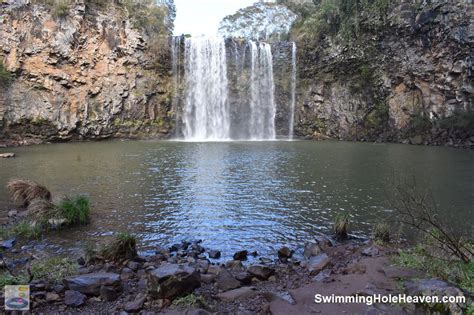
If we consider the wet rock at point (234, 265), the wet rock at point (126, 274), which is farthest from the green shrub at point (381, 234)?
the wet rock at point (126, 274)

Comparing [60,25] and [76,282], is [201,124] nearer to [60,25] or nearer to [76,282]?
[60,25]

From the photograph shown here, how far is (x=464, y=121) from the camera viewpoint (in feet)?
102

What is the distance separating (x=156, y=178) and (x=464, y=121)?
89.1 feet

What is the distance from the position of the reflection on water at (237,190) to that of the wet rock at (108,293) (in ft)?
10.6

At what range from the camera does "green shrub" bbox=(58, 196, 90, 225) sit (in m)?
10.1

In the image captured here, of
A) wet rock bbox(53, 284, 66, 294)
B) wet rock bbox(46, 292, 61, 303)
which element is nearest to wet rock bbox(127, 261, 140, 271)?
wet rock bbox(53, 284, 66, 294)

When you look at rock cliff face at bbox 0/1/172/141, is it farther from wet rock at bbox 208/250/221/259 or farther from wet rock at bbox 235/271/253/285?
wet rock at bbox 235/271/253/285

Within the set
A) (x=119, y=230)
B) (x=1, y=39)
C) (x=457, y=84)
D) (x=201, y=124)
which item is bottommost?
(x=119, y=230)

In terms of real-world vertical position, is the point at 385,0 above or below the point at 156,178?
above

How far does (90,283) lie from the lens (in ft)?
19.5

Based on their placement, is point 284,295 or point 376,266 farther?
point 376,266

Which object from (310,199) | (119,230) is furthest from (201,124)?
(119,230)

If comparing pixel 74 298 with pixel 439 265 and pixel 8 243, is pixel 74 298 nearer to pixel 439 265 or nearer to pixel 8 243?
pixel 8 243

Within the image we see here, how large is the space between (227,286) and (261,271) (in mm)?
902
